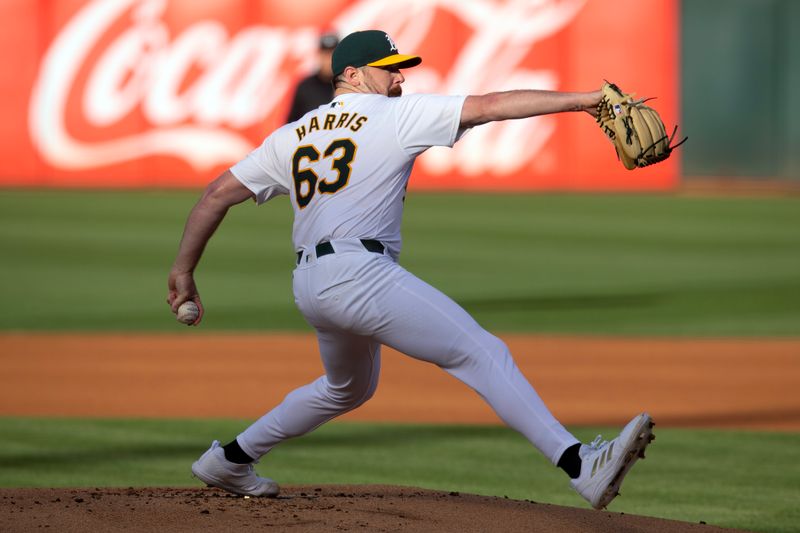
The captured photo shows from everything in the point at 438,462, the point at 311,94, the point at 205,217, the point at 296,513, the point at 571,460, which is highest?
the point at 311,94

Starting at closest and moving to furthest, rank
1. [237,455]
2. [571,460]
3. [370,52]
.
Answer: [571,460] → [370,52] → [237,455]

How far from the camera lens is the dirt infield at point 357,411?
4.85m

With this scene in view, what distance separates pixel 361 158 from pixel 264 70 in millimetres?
18791

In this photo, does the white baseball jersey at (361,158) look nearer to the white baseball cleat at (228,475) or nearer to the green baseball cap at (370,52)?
the green baseball cap at (370,52)

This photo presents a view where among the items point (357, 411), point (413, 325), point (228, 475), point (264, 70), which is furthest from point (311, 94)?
point (264, 70)

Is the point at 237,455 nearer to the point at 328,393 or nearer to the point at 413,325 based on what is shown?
the point at 328,393

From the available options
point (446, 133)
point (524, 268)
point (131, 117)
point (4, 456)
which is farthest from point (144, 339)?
point (131, 117)

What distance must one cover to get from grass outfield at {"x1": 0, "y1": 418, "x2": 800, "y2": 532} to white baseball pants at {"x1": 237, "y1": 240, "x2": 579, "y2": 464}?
1.54m

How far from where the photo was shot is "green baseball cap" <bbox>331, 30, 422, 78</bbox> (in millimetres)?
4727

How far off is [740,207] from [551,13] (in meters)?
4.31

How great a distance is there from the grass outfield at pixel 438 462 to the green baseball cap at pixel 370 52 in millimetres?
2119

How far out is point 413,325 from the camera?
4410mm

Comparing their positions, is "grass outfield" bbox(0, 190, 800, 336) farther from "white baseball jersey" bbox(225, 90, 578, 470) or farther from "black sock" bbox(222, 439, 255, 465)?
"white baseball jersey" bbox(225, 90, 578, 470)

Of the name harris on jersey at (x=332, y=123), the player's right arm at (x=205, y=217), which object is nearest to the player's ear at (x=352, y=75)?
the name harris on jersey at (x=332, y=123)
